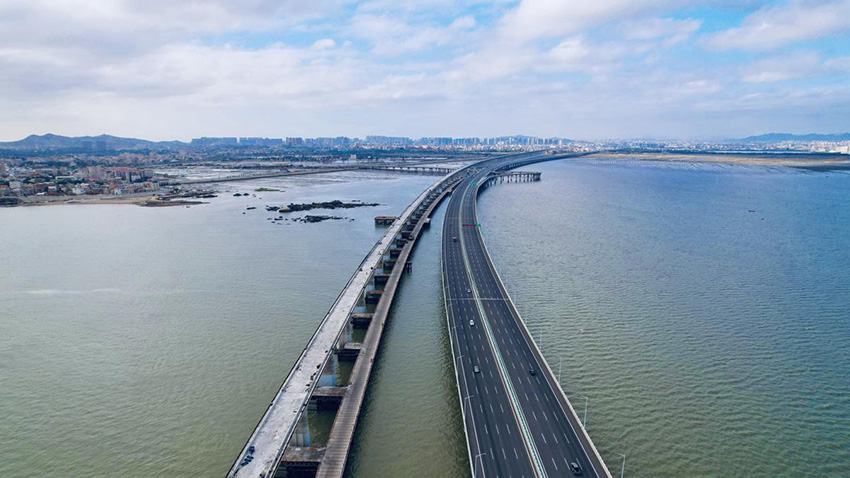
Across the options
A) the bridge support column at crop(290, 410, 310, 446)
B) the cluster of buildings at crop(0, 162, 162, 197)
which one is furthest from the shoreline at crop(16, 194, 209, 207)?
the bridge support column at crop(290, 410, 310, 446)

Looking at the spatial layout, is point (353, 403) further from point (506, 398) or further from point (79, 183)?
point (79, 183)

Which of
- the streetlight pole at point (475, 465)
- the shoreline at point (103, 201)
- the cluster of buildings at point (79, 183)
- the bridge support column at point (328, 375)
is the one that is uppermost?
the cluster of buildings at point (79, 183)

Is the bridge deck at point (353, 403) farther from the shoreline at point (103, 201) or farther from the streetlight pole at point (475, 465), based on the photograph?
the shoreline at point (103, 201)

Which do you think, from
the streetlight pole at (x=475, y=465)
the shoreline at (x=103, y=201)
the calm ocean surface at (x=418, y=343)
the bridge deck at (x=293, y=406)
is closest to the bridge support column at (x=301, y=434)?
the bridge deck at (x=293, y=406)

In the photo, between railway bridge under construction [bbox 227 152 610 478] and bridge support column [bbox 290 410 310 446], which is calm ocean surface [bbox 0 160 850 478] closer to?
railway bridge under construction [bbox 227 152 610 478]

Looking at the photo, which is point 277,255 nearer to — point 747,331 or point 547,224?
point 547,224

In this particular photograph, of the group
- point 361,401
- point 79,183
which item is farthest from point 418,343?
point 79,183
